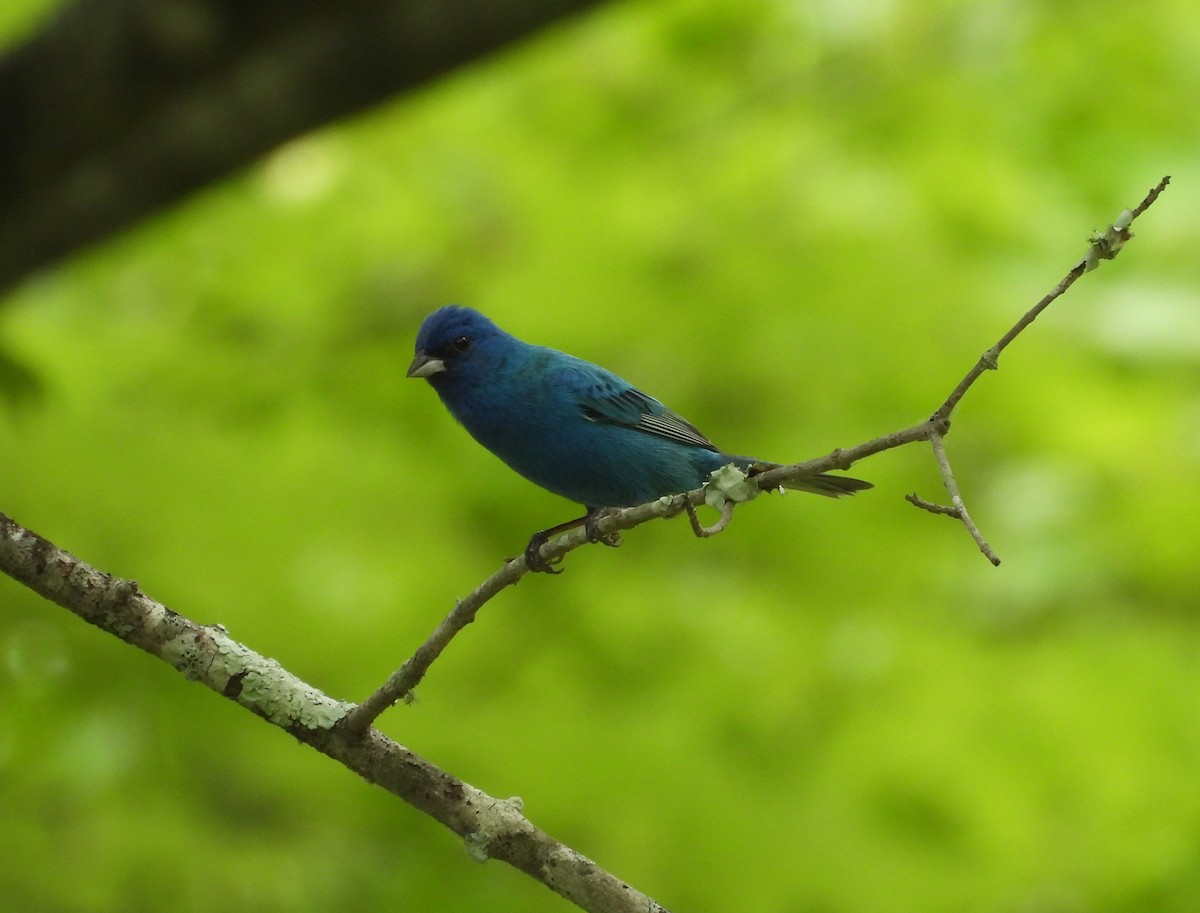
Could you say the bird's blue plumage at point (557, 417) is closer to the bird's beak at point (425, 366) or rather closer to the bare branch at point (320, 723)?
the bird's beak at point (425, 366)

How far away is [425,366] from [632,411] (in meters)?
0.90

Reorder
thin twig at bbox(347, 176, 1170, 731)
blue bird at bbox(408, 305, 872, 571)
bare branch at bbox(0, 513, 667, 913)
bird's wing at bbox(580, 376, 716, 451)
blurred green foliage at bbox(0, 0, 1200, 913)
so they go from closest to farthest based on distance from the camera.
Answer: thin twig at bbox(347, 176, 1170, 731) < bare branch at bbox(0, 513, 667, 913) < blue bird at bbox(408, 305, 872, 571) < blurred green foliage at bbox(0, 0, 1200, 913) < bird's wing at bbox(580, 376, 716, 451)

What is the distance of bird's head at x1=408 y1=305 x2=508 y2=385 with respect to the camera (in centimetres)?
513

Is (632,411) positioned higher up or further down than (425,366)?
higher up

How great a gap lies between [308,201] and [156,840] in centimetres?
354

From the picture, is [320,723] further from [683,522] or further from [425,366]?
[683,522]

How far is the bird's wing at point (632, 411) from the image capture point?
5.27 m

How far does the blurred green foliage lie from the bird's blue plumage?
0.80 meters

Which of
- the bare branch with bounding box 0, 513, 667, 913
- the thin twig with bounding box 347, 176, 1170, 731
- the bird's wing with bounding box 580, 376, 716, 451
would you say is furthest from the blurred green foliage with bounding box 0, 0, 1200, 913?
the thin twig with bounding box 347, 176, 1170, 731

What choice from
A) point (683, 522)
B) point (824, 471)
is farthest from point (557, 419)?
point (824, 471)

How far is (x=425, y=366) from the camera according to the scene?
16.7ft

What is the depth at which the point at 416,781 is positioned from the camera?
3223 millimetres

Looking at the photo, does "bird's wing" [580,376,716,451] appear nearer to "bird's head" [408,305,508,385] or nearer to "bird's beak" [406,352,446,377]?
"bird's head" [408,305,508,385]

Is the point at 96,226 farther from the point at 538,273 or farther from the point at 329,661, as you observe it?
the point at 329,661
